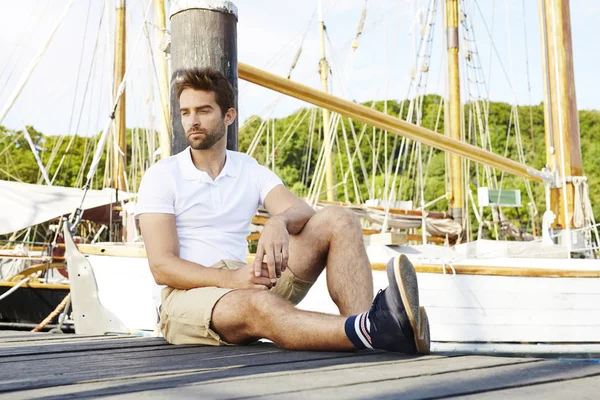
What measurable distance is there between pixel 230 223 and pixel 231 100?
0.54m

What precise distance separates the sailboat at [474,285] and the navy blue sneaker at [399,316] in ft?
10.1

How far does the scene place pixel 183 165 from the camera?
3.00 meters

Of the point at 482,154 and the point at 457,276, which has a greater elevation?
the point at 482,154

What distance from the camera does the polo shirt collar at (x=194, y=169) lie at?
2965 millimetres

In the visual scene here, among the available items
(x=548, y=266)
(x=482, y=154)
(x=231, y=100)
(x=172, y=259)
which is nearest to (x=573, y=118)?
(x=482, y=154)

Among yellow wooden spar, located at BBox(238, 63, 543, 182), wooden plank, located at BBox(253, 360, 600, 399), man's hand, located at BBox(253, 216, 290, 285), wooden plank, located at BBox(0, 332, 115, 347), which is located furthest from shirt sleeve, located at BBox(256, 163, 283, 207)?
yellow wooden spar, located at BBox(238, 63, 543, 182)

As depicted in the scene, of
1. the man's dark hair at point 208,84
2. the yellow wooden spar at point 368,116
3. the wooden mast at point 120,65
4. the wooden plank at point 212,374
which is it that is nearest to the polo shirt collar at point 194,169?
the man's dark hair at point 208,84

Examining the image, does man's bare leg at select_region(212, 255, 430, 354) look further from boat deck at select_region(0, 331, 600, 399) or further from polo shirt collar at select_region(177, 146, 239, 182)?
polo shirt collar at select_region(177, 146, 239, 182)

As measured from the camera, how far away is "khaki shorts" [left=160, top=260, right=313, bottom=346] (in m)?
2.68

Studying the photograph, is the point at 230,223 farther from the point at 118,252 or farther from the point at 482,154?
the point at 482,154

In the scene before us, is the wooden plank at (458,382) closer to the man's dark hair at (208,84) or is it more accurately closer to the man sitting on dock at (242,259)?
the man sitting on dock at (242,259)

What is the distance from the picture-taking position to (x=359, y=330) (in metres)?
2.31

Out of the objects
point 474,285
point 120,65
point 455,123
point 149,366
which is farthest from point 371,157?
point 149,366

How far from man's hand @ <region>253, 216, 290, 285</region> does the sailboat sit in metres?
2.63
